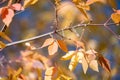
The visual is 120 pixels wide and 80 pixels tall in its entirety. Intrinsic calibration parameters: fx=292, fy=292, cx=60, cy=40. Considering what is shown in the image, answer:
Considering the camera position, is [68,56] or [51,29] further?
[51,29]

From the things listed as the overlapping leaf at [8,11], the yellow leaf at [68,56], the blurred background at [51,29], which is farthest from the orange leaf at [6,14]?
the blurred background at [51,29]

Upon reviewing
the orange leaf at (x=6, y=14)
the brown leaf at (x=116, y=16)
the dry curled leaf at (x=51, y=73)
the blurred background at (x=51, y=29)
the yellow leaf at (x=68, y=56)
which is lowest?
the blurred background at (x=51, y=29)

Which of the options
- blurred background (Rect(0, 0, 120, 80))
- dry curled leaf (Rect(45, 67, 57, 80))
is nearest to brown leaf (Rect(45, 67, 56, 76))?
dry curled leaf (Rect(45, 67, 57, 80))

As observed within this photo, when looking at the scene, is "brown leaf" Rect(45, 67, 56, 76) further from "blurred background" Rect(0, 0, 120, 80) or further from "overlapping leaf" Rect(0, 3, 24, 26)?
"blurred background" Rect(0, 0, 120, 80)

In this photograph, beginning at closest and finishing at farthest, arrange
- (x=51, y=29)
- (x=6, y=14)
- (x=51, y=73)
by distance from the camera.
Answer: (x=6, y=14), (x=51, y=73), (x=51, y=29)

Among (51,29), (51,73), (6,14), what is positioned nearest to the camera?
(6,14)

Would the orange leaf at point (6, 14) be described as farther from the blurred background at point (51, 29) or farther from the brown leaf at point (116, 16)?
the blurred background at point (51, 29)

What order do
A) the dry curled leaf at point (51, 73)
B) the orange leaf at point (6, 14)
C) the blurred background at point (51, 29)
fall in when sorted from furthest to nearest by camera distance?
the blurred background at point (51, 29) < the dry curled leaf at point (51, 73) < the orange leaf at point (6, 14)

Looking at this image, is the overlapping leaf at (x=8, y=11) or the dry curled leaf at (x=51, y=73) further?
the dry curled leaf at (x=51, y=73)

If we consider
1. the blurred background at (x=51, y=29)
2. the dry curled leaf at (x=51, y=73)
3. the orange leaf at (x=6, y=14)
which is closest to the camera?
the orange leaf at (x=6, y=14)

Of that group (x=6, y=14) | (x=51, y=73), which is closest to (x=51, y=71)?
(x=51, y=73)

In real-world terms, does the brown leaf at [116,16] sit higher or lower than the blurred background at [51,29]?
higher

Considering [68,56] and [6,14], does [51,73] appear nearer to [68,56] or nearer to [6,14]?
[68,56]
